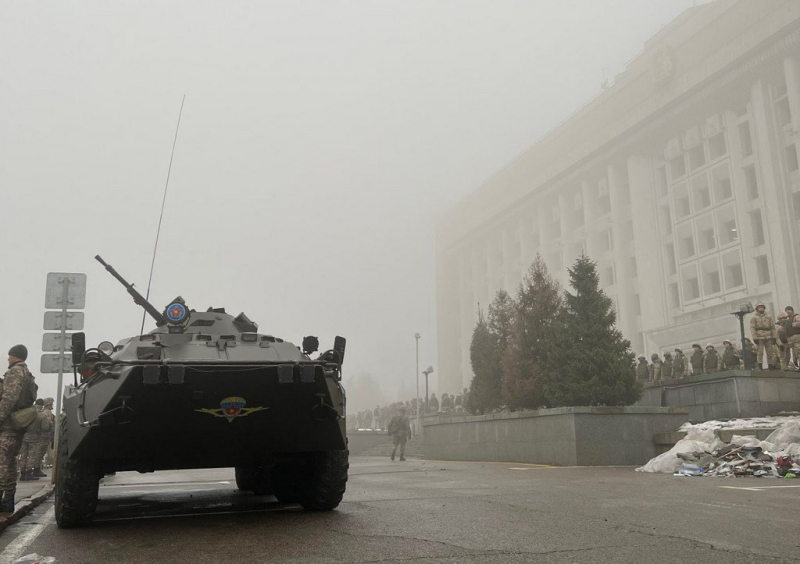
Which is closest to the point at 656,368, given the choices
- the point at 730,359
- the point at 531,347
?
the point at 730,359

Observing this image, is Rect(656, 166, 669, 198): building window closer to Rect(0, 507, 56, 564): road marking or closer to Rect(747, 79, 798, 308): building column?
Rect(747, 79, 798, 308): building column

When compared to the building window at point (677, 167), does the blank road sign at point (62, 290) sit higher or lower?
lower

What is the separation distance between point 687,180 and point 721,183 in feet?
9.54

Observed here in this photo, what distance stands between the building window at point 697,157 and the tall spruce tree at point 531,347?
107 feet

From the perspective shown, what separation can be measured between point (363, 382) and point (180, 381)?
133 m

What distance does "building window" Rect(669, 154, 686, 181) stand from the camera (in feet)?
172

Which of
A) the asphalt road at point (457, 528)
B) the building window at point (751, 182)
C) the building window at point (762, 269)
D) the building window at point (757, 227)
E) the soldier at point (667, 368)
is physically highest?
the building window at point (751, 182)

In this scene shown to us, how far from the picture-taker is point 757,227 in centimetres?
4409

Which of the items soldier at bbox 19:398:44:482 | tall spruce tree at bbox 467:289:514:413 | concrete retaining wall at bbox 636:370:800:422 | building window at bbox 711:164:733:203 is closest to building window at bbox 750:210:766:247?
building window at bbox 711:164:733:203

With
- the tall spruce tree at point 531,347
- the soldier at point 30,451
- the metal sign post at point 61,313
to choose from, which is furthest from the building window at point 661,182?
the metal sign post at point 61,313

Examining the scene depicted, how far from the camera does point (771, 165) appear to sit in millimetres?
42031

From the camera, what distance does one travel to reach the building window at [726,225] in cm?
4584

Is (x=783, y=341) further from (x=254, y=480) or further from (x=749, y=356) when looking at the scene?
(x=254, y=480)

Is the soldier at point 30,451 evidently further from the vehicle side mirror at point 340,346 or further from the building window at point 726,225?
the building window at point 726,225
